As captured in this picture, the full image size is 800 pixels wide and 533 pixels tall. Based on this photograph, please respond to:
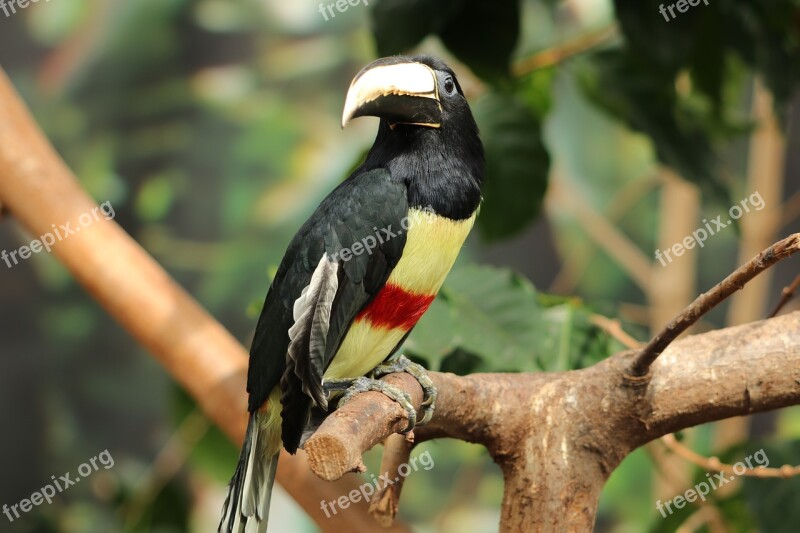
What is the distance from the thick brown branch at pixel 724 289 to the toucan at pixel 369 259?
29cm

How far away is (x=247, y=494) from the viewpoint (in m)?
1.13

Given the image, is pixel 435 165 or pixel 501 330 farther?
pixel 501 330

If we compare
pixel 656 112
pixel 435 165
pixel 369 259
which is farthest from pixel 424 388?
pixel 656 112

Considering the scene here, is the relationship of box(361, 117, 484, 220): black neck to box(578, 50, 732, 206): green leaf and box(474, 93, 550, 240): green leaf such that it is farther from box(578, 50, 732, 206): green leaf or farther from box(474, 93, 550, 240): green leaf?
box(578, 50, 732, 206): green leaf

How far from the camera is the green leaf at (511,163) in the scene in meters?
1.59

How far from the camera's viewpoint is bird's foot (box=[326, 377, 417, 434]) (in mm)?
1044

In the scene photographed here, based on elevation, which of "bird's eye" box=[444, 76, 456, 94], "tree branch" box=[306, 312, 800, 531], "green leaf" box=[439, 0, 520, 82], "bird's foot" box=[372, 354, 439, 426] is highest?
"green leaf" box=[439, 0, 520, 82]

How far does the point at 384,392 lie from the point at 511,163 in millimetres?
671

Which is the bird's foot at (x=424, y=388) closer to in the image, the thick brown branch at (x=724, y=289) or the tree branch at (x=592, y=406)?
the tree branch at (x=592, y=406)

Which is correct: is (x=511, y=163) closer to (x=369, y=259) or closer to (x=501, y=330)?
(x=501, y=330)

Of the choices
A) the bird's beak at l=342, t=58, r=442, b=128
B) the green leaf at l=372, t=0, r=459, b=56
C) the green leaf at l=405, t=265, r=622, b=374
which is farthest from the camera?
the green leaf at l=372, t=0, r=459, b=56

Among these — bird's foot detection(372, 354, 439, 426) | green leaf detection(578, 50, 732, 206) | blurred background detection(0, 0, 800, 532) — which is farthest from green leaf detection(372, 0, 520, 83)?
blurred background detection(0, 0, 800, 532)

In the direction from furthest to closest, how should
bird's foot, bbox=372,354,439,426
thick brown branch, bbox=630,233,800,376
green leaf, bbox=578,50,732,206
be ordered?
green leaf, bbox=578,50,732,206, bird's foot, bbox=372,354,439,426, thick brown branch, bbox=630,233,800,376

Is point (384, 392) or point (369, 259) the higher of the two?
point (369, 259)
